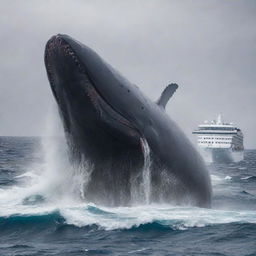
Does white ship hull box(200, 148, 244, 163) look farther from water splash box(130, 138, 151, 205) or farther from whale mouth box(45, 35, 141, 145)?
whale mouth box(45, 35, 141, 145)

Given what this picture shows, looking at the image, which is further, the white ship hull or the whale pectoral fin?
the white ship hull

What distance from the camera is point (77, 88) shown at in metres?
13.3

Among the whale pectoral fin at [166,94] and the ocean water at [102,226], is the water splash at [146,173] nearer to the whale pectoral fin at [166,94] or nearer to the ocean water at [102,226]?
the ocean water at [102,226]

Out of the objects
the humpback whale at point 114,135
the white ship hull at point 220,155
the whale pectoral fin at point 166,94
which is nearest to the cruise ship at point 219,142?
→ the white ship hull at point 220,155

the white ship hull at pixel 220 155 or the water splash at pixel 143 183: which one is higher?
the white ship hull at pixel 220 155

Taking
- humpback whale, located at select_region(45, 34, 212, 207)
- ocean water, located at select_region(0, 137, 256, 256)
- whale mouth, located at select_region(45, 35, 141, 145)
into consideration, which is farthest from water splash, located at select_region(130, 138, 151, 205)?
whale mouth, located at select_region(45, 35, 141, 145)

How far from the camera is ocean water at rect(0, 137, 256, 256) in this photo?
1209 cm

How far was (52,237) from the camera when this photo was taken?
13.5 metres

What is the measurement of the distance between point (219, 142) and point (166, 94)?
90184mm

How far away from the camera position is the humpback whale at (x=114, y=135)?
43.6 ft

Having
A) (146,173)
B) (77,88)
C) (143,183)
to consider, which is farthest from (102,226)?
(77,88)

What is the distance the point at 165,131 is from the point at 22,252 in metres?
6.08

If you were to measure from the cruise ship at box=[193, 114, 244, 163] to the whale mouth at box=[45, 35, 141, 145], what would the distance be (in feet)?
305

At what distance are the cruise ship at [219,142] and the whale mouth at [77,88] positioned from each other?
305 feet
